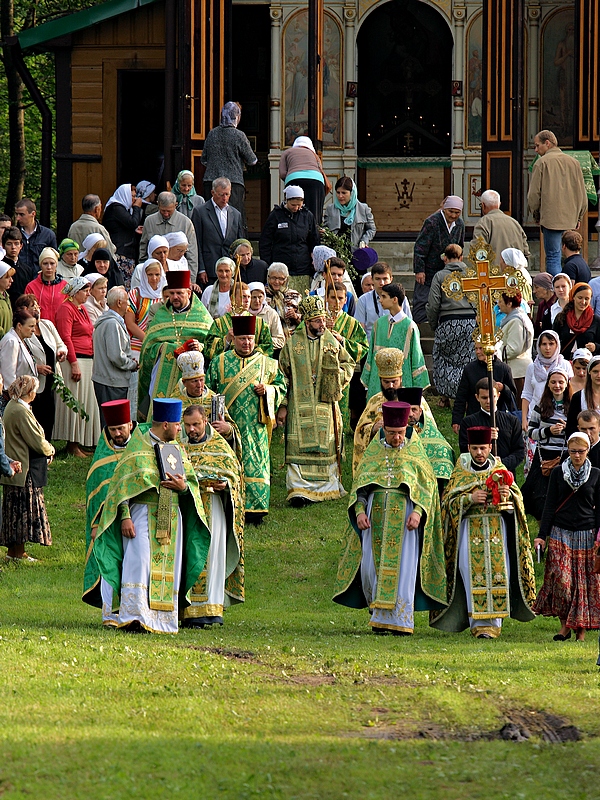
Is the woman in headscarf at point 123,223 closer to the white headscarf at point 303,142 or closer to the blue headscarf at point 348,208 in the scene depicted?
the white headscarf at point 303,142

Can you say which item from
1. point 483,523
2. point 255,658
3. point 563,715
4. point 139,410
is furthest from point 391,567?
point 139,410

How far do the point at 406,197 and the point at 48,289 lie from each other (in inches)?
384

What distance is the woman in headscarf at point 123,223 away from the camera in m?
19.8

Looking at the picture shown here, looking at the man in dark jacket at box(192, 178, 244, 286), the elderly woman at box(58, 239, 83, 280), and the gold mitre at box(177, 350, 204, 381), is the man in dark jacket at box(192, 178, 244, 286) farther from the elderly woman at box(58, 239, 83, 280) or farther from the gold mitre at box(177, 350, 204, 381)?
the gold mitre at box(177, 350, 204, 381)

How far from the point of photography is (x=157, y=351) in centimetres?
1518

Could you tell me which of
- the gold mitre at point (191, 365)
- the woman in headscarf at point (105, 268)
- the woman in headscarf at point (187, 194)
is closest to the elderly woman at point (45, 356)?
the woman in headscarf at point (105, 268)

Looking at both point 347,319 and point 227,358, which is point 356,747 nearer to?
point 227,358

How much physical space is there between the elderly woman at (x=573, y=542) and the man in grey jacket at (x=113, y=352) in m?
6.13

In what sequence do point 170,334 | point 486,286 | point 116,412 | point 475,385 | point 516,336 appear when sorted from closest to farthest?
1. point 116,412
2. point 486,286
3. point 475,385
4. point 170,334
5. point 516,336

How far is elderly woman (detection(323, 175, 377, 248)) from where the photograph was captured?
1902 centimetres

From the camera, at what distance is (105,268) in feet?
57.8

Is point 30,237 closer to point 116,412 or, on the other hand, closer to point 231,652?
point 116,412

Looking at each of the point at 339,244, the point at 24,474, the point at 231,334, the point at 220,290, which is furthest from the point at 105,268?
the point at 24,474

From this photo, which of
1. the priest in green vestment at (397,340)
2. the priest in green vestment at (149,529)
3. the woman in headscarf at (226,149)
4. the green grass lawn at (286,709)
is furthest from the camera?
the woman in headscarf at (226,149)
